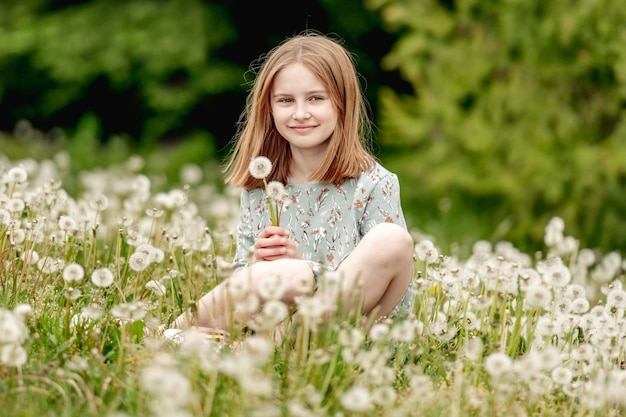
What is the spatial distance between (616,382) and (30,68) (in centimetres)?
914

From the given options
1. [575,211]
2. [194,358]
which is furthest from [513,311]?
[575,211]

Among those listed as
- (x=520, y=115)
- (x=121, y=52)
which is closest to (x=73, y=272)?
(x=520, y=115)

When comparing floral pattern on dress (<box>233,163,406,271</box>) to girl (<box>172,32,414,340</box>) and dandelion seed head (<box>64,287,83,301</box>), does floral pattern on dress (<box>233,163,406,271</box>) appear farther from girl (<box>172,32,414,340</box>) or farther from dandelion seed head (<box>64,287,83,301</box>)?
dandelion seed head (<box>64,287,83,301</box>)

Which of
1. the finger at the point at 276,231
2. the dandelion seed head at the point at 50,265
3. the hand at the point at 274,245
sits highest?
the finger at the point at 276,231

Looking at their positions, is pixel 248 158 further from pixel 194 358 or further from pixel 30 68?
pixel 30 68

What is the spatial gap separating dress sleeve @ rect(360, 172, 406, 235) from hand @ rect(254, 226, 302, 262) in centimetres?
28

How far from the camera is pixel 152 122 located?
1018cm

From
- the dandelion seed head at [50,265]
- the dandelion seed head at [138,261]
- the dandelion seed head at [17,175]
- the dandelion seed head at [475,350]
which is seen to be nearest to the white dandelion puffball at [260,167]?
the dandelion seed head at [138,261]

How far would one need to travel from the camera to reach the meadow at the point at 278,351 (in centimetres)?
206

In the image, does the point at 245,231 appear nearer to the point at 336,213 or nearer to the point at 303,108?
the point at 336,213

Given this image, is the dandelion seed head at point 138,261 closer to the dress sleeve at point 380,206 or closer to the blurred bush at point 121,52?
the dress sleeve at point 380,206

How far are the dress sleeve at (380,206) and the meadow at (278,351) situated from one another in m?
0.15

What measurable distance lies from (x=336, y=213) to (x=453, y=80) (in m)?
4.16

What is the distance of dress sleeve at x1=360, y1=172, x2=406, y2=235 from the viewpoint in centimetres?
298
